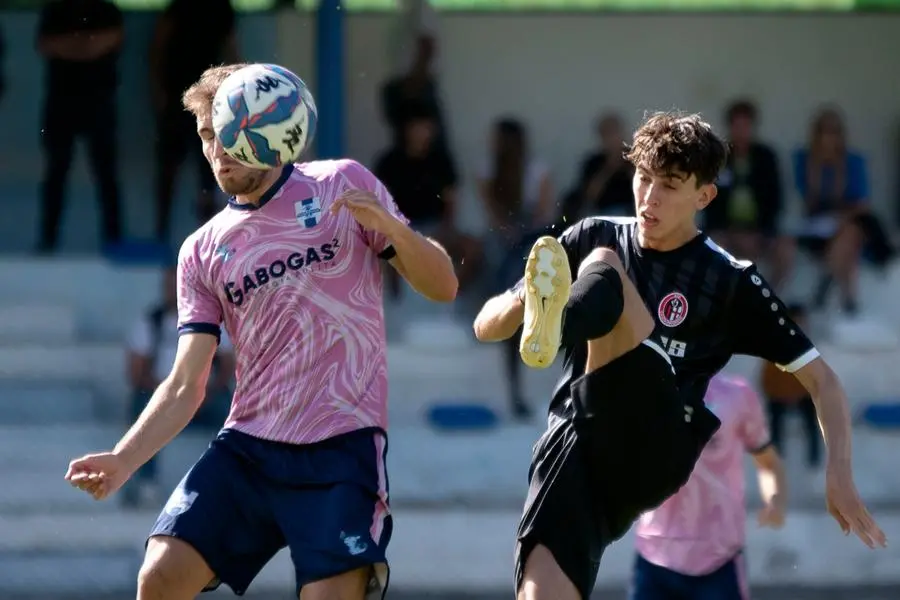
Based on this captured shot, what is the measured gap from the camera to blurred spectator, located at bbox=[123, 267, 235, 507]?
938 centimetres

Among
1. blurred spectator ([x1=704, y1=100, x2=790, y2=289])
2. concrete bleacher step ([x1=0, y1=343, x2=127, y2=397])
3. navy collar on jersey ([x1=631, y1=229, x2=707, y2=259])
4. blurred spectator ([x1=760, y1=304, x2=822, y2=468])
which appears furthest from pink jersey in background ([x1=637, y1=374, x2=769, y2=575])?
concrete bleacher step ([x1=0, y1=343, x2=127, y2=397])

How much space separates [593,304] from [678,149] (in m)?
0.59

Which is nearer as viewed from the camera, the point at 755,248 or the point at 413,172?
the point at 413,172

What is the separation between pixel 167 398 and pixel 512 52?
7811mm

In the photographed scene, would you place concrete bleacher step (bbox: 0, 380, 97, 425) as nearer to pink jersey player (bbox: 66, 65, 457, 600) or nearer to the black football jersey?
pink jersey player (bbox: 66, 65, 457, 600)

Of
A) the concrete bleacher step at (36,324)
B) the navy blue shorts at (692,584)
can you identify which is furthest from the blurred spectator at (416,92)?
the navy blue shorts at (692,584)

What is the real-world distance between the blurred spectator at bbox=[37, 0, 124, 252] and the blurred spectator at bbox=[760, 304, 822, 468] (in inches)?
167

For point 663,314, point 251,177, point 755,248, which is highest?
point 251,177

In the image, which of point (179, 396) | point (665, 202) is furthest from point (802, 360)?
A: point (179, 396)

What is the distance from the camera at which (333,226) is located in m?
4.69

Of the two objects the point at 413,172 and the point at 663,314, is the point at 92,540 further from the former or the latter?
the point at 663,314

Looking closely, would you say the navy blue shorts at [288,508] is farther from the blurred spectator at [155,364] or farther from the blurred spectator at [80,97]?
the blurred spectator at [80,97]

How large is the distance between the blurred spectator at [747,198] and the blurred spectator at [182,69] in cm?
307

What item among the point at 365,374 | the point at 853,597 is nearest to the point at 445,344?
the point at 853,597
